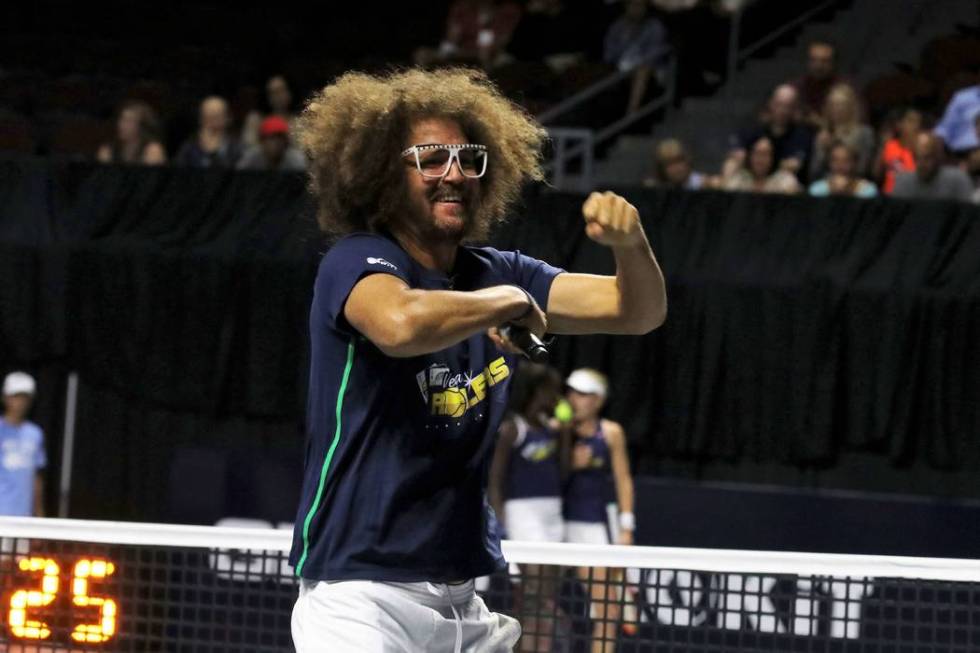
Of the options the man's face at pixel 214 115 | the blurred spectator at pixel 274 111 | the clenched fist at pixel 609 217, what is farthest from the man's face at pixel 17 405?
the clenched fist at pixel 609 217

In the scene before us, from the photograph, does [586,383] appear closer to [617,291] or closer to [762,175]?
[762,175]

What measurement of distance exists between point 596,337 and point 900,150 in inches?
96.4

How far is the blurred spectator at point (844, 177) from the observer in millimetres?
10633

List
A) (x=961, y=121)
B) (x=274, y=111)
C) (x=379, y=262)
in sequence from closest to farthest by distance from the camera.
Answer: (x=379, y=262), (x=961, y=121), (x=274, y=111)

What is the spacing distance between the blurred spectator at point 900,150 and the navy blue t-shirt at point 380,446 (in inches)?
309

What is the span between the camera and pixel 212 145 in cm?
1220

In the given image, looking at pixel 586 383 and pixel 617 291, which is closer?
pixel 617 291

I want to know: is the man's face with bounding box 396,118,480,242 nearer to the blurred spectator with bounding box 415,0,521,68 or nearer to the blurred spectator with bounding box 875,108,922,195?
the blurred spectator with bounding box 875,108,922,195

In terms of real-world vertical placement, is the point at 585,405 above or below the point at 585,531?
above

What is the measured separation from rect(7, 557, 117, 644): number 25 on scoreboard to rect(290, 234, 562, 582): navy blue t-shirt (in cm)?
226

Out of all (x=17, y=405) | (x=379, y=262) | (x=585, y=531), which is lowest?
(x=585, y=531)

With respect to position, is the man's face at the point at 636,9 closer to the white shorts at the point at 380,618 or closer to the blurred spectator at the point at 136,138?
the blurred spectator at the point at 136,138

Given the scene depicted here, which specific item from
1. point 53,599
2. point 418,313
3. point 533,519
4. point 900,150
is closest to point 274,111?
point 900,150

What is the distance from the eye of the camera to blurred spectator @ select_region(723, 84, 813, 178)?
36.7ft
